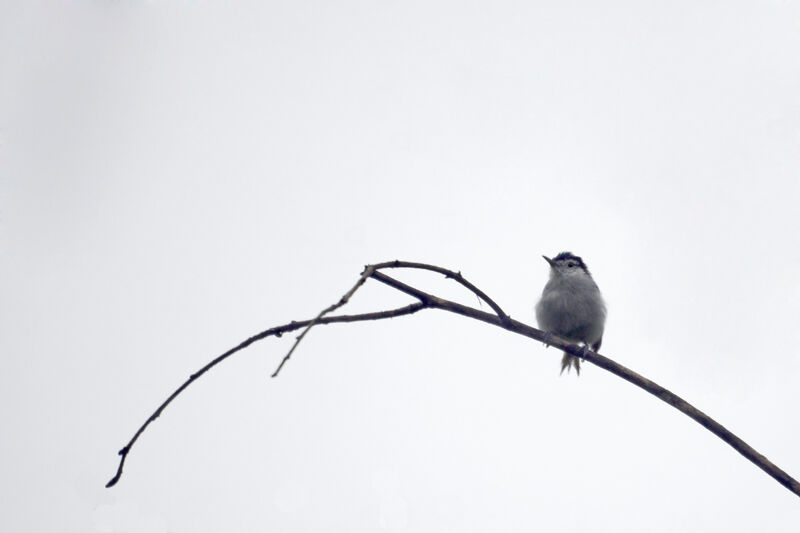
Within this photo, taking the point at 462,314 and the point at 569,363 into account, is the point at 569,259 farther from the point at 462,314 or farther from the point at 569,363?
the point at 462,314

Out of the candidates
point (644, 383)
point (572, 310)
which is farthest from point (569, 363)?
point (644, 383)

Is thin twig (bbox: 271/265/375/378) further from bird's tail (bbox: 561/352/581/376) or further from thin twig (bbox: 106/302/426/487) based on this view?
bird's tail (bbox: 561/352/581/376)

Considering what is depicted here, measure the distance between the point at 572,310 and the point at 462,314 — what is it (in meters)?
5.85

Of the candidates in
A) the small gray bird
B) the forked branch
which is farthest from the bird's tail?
the forked branch

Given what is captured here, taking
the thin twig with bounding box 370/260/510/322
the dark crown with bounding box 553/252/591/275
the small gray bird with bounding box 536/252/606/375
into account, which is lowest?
the thin twig with bounding box 370/260/510/322

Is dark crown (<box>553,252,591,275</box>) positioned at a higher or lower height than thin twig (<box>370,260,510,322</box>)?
higher

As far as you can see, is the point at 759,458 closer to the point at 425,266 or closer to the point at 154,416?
the point at 425,266

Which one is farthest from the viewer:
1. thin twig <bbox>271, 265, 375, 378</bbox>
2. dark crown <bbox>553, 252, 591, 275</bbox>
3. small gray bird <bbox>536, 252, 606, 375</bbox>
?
dark crown <bbox>553, 252, 591, 275</bbox>

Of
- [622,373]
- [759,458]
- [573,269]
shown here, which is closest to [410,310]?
[622,373]

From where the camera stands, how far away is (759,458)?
2.48 metres

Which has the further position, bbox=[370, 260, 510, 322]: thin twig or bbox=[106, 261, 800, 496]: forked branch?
bbox=[370, 260, 510, 322]: thin twig

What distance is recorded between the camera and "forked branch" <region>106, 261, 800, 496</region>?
7.88ft

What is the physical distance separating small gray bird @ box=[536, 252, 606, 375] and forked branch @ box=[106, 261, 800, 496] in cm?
545

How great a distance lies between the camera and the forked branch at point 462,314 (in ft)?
7.88
